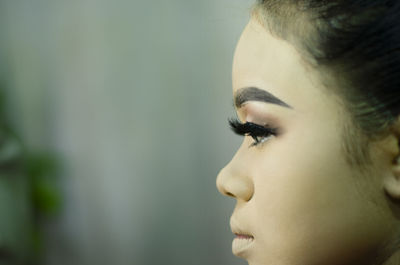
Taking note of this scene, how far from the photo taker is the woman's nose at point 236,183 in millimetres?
665

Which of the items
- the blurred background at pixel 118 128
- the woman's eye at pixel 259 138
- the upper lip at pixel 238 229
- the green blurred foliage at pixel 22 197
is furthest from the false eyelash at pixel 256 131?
the green blurred foliage at pixel 22 197

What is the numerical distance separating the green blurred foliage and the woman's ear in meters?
1.08

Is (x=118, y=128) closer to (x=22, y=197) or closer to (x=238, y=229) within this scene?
(x=22, y=197)

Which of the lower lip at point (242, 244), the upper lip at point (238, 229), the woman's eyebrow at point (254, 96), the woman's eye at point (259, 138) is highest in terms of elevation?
the woman's eyebrow at point (254, 96)

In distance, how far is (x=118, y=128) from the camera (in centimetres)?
158

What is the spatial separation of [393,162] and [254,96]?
0.63 feet

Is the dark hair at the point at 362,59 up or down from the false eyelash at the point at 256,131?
up

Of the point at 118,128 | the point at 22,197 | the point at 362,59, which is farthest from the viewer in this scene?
the point at 118,128

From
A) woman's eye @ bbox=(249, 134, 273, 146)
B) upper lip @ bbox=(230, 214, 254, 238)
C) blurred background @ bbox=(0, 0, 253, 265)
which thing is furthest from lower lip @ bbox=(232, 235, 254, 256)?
blurred background @ bbox=(0, 0, 253, 265)

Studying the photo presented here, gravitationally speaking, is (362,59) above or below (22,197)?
above

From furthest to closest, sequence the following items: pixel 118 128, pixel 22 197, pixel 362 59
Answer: pixel 118 128 → pixel 22 197 → pixel 362 59

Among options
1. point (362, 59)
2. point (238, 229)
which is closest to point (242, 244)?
point (238, 229)

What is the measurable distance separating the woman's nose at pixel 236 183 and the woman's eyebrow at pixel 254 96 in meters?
0.09

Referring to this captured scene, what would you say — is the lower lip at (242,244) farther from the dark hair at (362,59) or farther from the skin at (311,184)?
the dark hair at (362,59)
